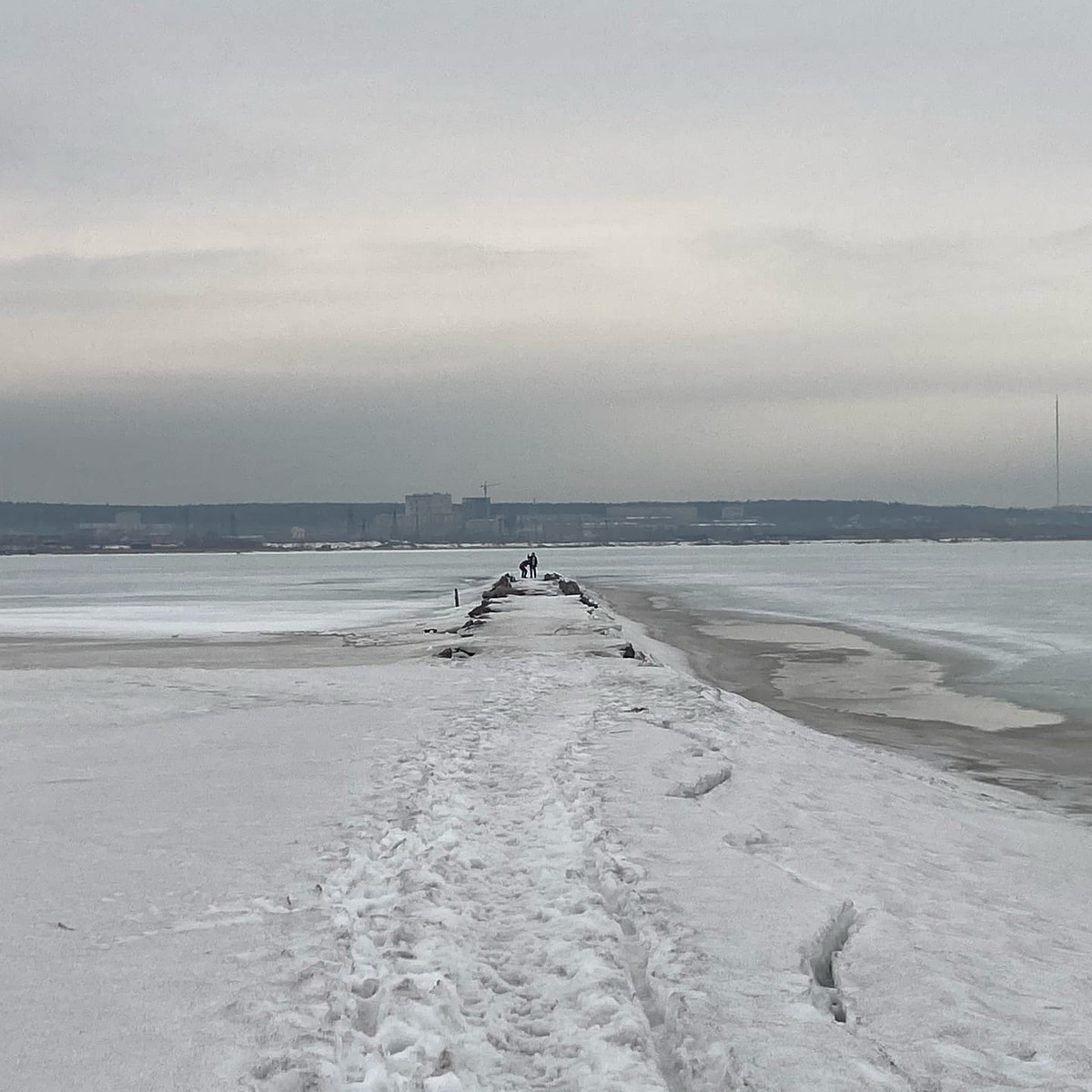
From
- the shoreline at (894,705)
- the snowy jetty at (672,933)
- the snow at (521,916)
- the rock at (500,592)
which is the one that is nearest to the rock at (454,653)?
the shoreline at (894,705)

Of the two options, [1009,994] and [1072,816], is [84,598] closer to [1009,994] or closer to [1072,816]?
[1072,816]

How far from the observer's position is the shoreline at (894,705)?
14.1 meters

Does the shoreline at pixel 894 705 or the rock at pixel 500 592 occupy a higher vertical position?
the rock at pixel 500 592

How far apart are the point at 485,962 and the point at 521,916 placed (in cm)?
70

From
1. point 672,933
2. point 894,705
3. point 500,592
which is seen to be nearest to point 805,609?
point 500,592

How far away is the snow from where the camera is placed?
468 cm

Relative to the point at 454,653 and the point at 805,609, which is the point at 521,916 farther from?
the point at 805,609

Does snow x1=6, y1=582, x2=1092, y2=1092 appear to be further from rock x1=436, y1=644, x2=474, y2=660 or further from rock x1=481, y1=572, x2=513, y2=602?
rock x1=481, y1=572, x2=513, y2=602

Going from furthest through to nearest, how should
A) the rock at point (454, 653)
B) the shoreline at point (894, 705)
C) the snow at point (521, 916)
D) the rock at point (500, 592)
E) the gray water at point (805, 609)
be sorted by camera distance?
the rock at point (500, 592) → the gray water at point (805, 609) → the rock at point (454, 653) → the shoreline at point (894, 705) → the snow at point (521, 916)

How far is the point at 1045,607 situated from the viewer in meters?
45.8

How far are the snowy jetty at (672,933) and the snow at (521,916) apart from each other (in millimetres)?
21

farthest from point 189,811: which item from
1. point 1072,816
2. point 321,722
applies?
point 1072,816

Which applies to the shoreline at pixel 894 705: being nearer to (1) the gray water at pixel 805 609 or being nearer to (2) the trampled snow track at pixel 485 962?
(1) the gray water at pixel 805 609

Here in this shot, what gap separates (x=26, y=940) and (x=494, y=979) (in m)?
2.37
